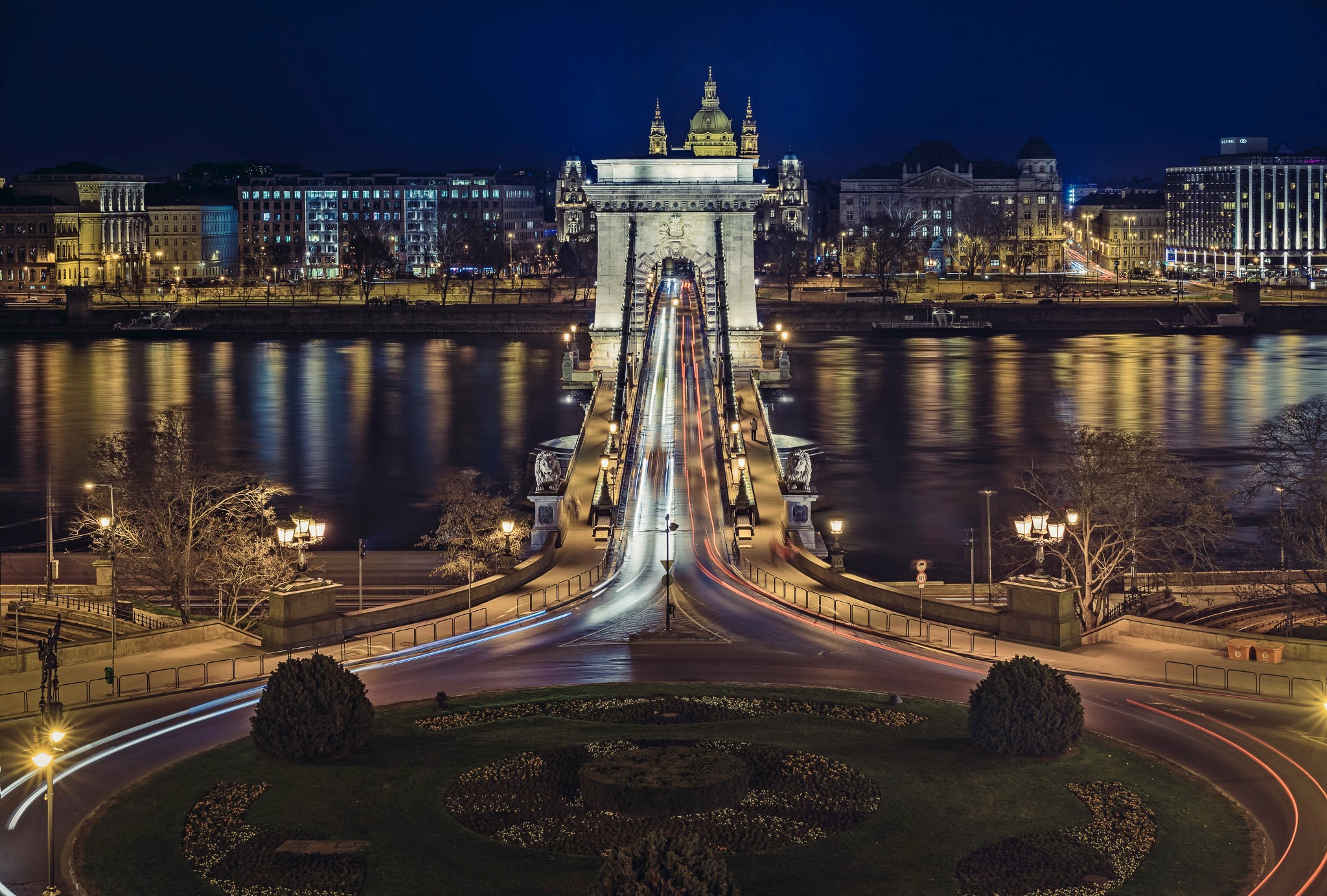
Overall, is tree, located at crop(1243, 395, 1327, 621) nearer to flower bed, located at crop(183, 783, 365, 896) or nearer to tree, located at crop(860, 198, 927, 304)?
flower bed, located at crop(183, 783, 365, 896)

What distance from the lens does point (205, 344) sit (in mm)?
140000

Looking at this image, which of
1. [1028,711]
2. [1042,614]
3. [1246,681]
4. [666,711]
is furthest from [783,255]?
[1028,711]

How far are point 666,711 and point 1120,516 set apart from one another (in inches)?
770

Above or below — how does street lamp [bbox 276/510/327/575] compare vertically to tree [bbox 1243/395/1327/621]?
above

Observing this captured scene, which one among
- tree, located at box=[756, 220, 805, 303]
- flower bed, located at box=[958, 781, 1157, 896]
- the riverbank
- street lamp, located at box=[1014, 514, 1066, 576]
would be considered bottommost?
flower bed, located at box=[958, 781, 1157, 896]

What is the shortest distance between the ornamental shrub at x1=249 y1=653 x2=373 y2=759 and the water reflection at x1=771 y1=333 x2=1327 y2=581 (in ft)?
93.1

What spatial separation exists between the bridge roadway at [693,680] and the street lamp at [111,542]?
2288 millimetres

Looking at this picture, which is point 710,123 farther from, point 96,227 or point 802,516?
point 802,516

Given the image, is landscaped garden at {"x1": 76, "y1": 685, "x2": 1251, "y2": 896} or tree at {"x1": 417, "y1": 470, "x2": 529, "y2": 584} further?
tree at {"x1": 417, "y1": 470, "x2": 529, "y2": 584}

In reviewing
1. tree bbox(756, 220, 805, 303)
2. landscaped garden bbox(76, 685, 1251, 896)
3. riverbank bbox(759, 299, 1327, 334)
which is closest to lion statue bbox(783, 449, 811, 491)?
landscaped garden bbox(76, 685, 1251, 896)

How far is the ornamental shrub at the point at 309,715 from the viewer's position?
2188cm

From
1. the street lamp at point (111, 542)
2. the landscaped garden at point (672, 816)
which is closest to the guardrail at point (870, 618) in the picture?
the landscaped garden at point (672, 816)

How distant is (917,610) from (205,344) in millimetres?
116435

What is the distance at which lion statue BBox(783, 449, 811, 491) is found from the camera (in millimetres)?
48000
